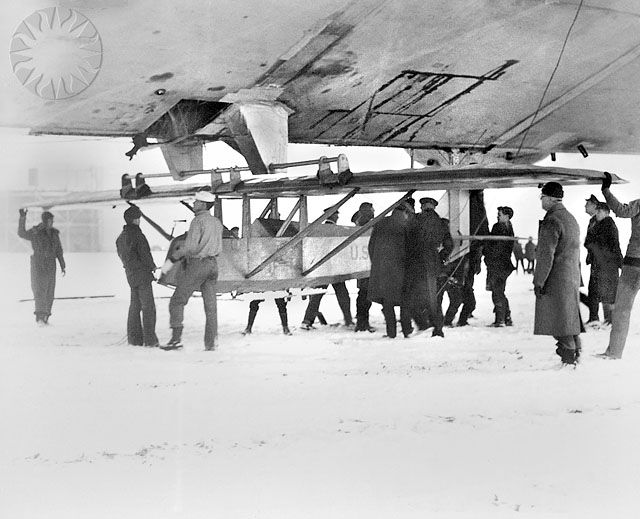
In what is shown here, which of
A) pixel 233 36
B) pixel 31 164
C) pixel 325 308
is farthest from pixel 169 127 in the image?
pixel 325 308

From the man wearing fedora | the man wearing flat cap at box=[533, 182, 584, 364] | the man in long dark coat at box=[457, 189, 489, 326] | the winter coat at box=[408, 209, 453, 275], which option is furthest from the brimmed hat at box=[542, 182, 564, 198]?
the man wearing fedora

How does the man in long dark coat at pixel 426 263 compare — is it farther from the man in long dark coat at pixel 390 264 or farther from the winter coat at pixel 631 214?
the winter coat at pixel 631 214

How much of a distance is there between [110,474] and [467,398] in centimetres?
131

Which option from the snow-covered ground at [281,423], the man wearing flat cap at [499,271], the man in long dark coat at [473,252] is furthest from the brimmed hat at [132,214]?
the man wearing flat cap at [499,271]

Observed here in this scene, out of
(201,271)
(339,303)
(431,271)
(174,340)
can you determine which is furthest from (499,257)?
(174,340)

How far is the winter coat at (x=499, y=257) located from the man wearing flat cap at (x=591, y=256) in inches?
12.2

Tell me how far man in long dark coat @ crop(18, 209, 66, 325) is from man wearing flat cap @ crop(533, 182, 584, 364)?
74.1 inches

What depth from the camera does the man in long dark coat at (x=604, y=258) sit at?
2.90 meters

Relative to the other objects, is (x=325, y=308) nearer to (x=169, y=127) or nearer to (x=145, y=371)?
(x=145, y=371)

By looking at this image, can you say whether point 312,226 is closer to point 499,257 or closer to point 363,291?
point 363,291

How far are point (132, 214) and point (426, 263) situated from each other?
3.79 ft

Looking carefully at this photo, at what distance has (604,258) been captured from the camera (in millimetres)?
2963

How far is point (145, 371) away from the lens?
251 centimetres

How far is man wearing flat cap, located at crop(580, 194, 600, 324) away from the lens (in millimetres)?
2826
